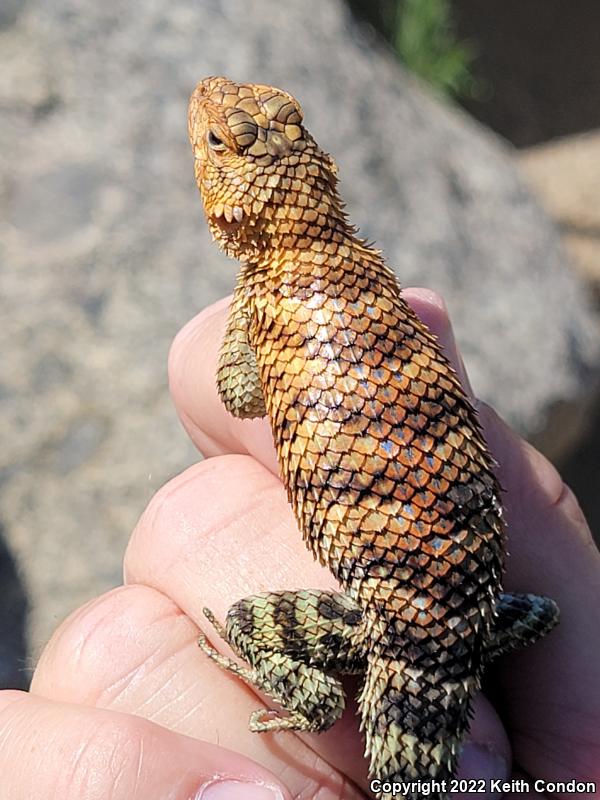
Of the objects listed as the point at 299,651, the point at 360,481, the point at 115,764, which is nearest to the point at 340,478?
the point at 360,481

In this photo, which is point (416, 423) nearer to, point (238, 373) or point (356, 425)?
point (356, 425)

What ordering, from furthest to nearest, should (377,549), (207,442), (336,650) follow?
(207,442), (336,650), (377,549)

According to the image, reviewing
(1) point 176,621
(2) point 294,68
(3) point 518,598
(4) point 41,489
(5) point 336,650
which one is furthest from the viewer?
(2) point 294,68

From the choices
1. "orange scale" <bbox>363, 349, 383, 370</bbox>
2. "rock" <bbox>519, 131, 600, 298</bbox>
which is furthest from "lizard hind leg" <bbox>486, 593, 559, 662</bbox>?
"rock" <bbox>519, 131, 600, 298</bbox>

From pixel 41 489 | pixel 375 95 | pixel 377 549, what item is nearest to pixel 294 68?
pixel 375 95

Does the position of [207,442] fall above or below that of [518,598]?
below

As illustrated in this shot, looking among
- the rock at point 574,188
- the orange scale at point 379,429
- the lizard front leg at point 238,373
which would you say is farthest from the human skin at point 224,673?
the rock at point 574,188

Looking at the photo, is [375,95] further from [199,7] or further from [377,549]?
[377,549]
